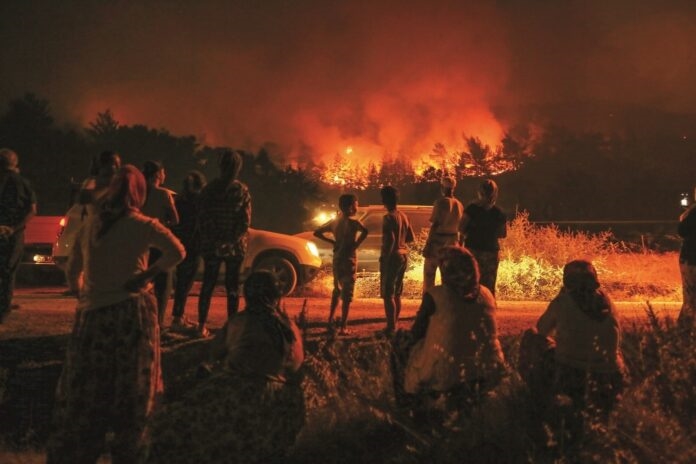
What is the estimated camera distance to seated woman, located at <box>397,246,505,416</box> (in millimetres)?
4473

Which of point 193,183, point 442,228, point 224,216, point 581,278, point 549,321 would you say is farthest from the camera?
point 442,228

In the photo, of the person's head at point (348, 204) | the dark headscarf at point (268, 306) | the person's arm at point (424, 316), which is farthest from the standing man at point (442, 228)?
the dark headscarf at point (268, 306)

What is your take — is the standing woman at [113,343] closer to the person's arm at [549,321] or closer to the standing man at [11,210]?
the person's arm at [549,321]

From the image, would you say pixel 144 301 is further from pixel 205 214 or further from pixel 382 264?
pixel 382 264

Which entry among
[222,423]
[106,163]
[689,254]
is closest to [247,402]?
[222,423]

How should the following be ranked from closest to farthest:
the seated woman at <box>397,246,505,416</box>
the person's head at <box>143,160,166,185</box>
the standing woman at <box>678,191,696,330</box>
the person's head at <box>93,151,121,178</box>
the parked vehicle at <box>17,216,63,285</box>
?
the seated woman at <box>397,246,505,416</box>, the person's head at <box>93,151,121,178</box>, the person's head at <box>143,160,166,185</box>, the standing woman at <box>678,191,696,330</box>, the parked vehicle at <box>17,216,63,285</box>

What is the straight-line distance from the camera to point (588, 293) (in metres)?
4.59

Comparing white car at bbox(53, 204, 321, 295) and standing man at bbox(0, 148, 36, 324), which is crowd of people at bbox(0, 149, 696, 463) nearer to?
standing man at bbox(0, 148, 36, 324)

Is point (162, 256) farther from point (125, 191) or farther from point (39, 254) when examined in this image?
point (39, 254)

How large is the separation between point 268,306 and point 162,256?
2.17ft

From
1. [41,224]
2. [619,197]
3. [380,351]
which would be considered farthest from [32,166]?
[380,351]

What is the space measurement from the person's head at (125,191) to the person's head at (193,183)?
3.28 m

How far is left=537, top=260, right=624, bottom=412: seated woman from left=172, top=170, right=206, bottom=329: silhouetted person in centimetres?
381

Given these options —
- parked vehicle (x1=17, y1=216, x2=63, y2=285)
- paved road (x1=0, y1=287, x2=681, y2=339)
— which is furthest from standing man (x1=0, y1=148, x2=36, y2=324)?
parked vehicle (x1=17, y1=216, x2=63, y2=285)
